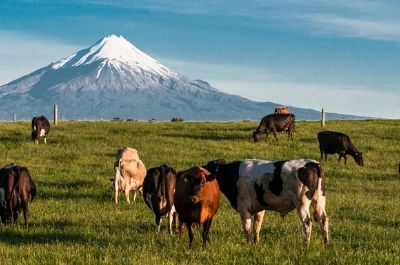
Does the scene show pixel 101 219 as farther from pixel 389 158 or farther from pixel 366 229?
pixel 389 158

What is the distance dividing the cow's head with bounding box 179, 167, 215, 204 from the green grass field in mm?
1064

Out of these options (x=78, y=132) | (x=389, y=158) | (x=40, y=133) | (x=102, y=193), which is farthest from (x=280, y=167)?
(x=78, y=132)

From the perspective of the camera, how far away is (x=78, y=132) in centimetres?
4425

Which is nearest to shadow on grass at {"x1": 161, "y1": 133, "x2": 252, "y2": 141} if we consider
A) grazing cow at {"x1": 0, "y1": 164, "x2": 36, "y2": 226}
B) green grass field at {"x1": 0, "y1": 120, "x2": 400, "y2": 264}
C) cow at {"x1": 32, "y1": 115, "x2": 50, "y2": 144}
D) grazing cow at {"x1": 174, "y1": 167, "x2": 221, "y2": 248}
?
green grass field at {"x1": 0, "y1": 120, "x2": 400, "y2": 264}

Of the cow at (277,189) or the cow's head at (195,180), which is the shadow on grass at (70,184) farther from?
the cow's head at (195,180)

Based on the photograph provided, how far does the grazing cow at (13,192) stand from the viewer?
601 inches

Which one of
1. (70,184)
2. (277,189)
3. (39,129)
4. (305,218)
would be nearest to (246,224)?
(277,189)

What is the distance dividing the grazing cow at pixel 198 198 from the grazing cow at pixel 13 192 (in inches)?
185

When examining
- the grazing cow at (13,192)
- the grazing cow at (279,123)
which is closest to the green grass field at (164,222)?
the grazing cow at (13,192)

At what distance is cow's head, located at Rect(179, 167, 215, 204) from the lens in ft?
39.5

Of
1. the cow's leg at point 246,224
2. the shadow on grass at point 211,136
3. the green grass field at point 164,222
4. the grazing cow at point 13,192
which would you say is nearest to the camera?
the green grass field at point 164,222

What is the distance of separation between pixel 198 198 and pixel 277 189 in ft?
5.97

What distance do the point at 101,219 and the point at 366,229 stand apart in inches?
275

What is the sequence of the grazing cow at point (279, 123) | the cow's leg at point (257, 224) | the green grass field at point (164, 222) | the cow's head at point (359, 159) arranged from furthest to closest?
the grazing cow at point (279, 123)
the cow's head at point (359, 159)
the cow's leg at point (257, 224)
the green grass field at point (164, 222)
